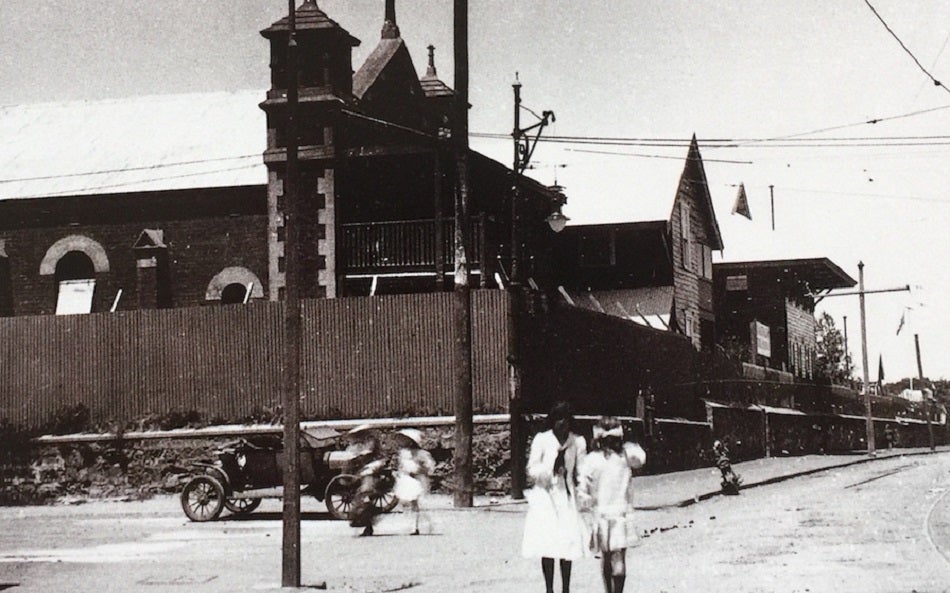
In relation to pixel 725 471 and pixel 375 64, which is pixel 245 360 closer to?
pixel 725 471

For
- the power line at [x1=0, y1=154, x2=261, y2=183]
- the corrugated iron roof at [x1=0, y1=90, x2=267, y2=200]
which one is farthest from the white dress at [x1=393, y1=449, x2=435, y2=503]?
the power line at [x1=0, y1=154, x2=261, y2=183]

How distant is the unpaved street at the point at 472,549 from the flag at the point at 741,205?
31975 millimetres

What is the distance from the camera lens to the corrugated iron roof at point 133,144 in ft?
115

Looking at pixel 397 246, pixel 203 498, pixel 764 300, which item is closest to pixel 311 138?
pixel 397 246

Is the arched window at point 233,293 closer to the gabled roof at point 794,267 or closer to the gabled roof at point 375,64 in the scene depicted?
the gabled roof at point 375,64

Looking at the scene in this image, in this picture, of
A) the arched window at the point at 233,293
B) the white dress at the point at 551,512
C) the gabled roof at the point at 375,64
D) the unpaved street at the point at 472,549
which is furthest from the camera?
the gabled roof at the point at 375,64

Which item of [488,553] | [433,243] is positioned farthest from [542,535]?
[433,243]

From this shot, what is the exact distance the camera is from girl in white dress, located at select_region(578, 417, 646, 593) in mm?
11016

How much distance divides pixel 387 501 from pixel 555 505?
32.0 ft

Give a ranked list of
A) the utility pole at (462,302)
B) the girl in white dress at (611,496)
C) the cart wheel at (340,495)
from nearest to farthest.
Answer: the girl in white dress at (611,496) → the cart wheel at (340,495) → the utility pole at (462,302)

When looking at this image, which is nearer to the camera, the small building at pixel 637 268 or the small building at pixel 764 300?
the small building at pixel 637 268

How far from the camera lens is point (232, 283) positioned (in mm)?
33969

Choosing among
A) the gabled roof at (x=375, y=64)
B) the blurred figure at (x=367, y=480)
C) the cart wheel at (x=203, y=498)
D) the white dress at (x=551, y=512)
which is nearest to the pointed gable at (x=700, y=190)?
the gabled roof at (x=375, y=64)

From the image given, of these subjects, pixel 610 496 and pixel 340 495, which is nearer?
pixel 610 496
